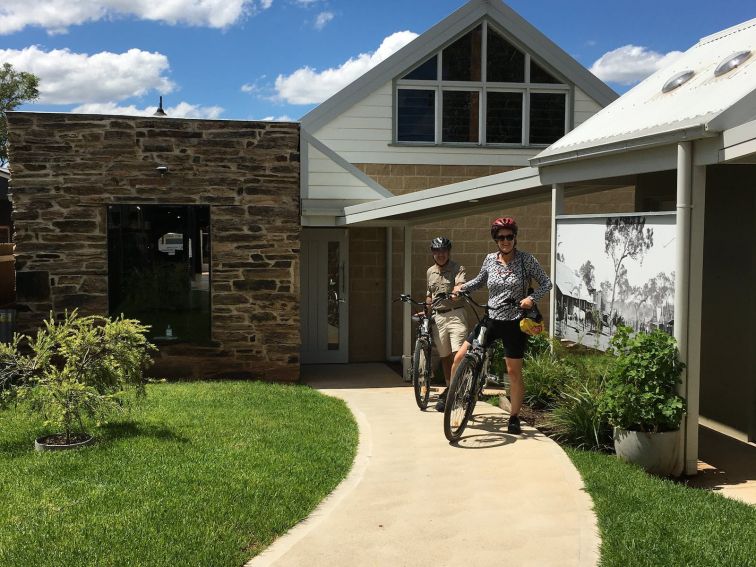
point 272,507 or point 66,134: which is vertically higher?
point 66,134

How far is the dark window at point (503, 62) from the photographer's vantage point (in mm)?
13413

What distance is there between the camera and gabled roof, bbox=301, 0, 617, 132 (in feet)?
42.2

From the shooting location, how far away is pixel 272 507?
193 inches

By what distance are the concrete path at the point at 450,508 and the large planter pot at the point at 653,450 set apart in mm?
476

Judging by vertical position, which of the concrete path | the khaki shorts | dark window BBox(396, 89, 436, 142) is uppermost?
dark window BBox(396, 89, 436, 142)

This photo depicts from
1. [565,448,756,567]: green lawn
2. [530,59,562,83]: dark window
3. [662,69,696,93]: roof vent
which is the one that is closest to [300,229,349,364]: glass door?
[530,59,562,83]: dark window

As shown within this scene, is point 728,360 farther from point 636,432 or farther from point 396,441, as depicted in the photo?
point 396,441

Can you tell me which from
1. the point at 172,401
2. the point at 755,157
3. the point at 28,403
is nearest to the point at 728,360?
the point at 755,157

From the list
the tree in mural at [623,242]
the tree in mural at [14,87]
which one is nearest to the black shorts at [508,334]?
the tree in mural at [623,242]

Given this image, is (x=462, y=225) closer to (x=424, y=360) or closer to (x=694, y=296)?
(x=424, y=360)

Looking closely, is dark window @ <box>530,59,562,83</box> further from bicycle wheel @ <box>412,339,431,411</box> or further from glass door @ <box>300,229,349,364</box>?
bicycle wheel @ <box>412,339,431,411</box>

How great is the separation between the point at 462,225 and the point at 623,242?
6.69m

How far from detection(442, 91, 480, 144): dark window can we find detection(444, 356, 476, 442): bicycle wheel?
742 cm

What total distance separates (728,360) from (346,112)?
292 inches
